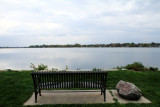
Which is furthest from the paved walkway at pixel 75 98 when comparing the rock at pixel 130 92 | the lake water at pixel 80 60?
the lake water at pixel 80 60

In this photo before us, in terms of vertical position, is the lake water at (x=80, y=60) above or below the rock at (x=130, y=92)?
below

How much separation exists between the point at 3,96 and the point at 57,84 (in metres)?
2.37

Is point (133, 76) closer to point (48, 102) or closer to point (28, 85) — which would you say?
point (48, 102)

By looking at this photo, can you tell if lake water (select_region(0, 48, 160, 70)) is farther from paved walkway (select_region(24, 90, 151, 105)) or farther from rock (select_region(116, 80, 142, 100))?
rock (select_region(116, 80, 142, 100))

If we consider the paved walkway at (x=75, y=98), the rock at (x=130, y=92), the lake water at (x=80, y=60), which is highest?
the rock at (x=130, y=92)

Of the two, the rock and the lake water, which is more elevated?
the rock

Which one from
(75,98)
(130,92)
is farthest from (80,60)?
(130,92)

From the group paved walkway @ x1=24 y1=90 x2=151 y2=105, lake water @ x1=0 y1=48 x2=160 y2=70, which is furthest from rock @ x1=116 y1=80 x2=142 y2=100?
lake water @ x1=0 y1=48 x2=160 y2=70

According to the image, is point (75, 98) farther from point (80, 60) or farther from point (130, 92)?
point (80, 60)

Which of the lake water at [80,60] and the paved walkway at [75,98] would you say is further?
the lake water at [80,60]

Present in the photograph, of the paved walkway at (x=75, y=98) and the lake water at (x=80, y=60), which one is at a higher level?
the paved walkway at (x=75, y=98)

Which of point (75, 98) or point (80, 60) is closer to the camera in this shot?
point (75, 98)

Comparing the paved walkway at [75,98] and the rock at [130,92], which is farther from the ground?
the rock at [130,92]

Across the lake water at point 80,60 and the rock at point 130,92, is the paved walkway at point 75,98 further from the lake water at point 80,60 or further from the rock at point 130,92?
the lake water at point 80,60
